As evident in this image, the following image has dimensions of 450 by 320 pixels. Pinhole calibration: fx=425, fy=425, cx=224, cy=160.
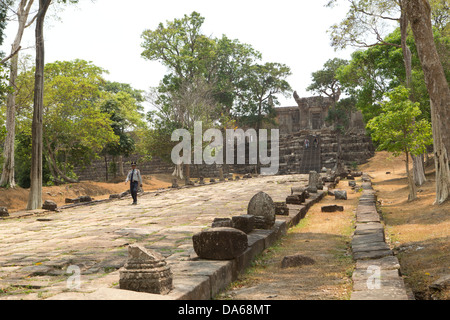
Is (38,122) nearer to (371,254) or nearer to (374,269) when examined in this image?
(371,254)

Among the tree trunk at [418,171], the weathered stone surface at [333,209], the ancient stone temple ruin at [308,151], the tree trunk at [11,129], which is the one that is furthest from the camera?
the ancient stone temple ruin at [308,151]

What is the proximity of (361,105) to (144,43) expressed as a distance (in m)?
21.2

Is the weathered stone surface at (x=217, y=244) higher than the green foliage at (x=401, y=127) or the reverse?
the reverse

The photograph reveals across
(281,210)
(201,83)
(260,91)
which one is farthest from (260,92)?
(281,210)

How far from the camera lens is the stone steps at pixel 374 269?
3.97 meters

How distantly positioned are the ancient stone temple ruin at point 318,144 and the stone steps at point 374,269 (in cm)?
2815

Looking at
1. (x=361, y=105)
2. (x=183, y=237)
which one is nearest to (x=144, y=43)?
(x=361, y=105)

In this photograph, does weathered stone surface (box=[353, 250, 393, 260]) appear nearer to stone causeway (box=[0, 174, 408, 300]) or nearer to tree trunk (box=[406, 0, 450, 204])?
stone causeway (box=[0, 174, 408, 300])

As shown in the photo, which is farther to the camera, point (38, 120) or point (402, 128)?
point (38, 120)

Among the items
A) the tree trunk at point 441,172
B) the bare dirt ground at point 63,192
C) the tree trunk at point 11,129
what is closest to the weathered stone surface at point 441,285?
the tree trunk at point 441,172

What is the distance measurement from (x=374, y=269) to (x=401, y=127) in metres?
10.4

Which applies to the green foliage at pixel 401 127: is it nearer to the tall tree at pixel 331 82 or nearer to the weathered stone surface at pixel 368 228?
the weathered stone surface at pixel 368 228

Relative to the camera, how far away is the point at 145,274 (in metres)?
3.70
